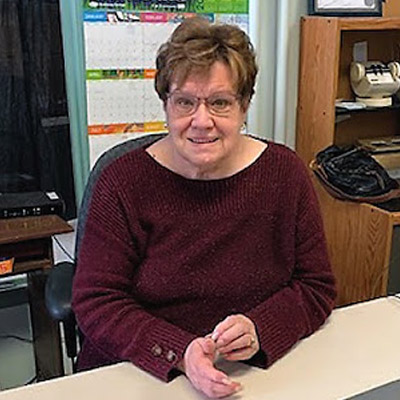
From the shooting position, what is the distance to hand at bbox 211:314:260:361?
106cm

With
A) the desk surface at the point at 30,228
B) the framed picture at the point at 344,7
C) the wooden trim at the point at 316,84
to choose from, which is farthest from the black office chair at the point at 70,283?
the framed picture at the point at 344,7

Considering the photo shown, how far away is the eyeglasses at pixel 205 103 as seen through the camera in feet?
4.05

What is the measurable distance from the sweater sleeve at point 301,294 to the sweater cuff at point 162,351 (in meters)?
0.14

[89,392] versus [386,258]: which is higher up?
[89,392]

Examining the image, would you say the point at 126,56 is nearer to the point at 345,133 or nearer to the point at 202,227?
the point at 345,133

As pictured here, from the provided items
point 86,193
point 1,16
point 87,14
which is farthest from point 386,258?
point 1,16

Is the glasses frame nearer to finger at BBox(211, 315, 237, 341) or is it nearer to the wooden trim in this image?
finger at BBox(211, 315, 237, 341)

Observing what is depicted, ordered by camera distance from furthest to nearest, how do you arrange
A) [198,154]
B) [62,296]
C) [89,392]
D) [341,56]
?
[341,56]
[62,296]
[198,154]
[89,392]

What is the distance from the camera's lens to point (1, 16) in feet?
7.73

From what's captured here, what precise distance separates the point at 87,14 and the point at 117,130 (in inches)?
19.7

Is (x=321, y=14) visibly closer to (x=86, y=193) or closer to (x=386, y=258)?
(x=386, y=258)

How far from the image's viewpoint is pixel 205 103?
1237 millimetres

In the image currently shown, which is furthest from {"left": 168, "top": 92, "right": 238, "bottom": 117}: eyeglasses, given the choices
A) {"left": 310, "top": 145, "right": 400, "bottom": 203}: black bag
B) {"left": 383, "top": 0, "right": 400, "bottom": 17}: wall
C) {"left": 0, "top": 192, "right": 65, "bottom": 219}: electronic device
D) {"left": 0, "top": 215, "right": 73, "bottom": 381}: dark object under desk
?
{"left": 383, "top": 0, "right": 400, "bottom": 17}: wall

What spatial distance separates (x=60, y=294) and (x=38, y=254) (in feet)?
1.45
